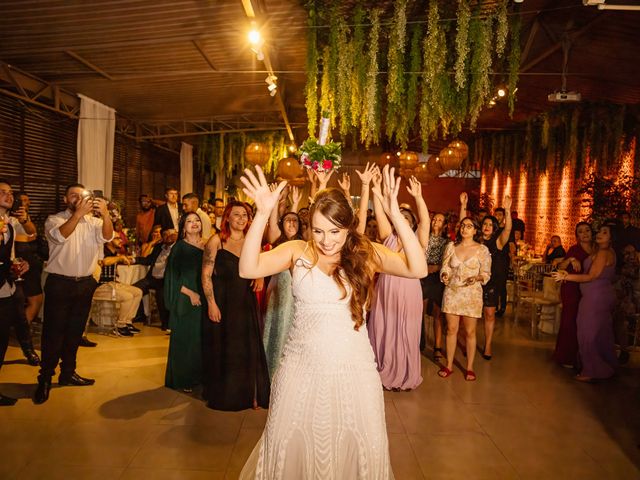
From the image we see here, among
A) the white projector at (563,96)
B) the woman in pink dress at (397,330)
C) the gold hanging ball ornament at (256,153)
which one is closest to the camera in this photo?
the woman in pink dress at (397,330)

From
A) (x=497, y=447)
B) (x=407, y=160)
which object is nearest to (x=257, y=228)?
(x=497, y=447)

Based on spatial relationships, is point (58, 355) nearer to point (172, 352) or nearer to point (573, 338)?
point (172, 352)

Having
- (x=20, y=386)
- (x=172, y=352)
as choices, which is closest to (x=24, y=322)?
(x=20, y=386)

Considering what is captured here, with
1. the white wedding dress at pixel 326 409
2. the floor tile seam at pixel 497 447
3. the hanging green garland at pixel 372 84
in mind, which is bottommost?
the floor tile seam at pixel 497 447

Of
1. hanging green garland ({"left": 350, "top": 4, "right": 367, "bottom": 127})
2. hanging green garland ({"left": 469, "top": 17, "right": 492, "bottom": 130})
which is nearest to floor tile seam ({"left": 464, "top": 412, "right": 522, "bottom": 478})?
hanging green garland ({"left": 469, "top": 17, "right": 492, "bottom": 130})

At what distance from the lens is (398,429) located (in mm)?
3689

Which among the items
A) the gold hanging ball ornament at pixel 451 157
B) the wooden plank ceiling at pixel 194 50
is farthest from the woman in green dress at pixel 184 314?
the gold hanging ball ornament at pixel 451 157

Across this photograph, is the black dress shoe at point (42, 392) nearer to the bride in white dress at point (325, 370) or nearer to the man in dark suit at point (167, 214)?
the bride in white dress at point (325, 370)

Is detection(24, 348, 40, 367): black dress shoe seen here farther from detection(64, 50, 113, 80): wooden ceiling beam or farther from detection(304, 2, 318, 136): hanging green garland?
detection(304, 2, 318, 136): hanging green garland

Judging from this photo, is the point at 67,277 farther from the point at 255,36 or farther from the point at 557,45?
the point at 557,45

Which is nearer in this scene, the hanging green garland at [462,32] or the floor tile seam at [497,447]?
the floor tile seam at [497,447]

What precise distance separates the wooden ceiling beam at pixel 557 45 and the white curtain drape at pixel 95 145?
7515 millimetres

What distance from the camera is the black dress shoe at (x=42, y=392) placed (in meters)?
3.97

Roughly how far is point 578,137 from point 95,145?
9.34 meters
